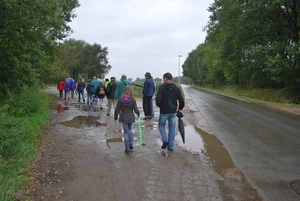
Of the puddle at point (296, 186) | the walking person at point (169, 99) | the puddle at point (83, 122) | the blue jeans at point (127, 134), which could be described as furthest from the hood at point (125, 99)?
the puddle at point (296, 186)

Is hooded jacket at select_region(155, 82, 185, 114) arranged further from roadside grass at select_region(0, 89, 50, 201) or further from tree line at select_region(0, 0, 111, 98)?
tree line at select_region(0, 0, 111, 98)

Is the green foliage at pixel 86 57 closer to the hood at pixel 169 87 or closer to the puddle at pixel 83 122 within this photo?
the puddle at pixel 83 122

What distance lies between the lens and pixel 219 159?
5.67 metres

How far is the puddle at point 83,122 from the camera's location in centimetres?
904

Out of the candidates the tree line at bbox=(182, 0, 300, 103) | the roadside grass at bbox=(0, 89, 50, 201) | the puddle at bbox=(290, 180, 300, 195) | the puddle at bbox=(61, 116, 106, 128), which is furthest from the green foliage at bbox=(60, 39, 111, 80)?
the puddle at bbox=(290, 180, 300, 195)

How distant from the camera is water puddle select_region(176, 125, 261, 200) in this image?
13.4 ft

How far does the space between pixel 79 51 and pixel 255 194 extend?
66500 millimetres

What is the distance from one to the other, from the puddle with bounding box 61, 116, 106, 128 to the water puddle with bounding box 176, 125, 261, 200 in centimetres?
344

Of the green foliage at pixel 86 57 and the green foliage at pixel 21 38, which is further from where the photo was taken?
the green foliage at pixel 86 57

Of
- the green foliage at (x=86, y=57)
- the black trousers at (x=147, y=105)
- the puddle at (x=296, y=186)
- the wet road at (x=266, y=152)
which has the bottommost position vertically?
the puddle at (x=296, y=186)

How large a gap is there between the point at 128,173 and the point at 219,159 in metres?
2.27

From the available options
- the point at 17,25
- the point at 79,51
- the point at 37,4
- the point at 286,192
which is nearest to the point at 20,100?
the point at 17,25

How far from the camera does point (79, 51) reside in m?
65.4

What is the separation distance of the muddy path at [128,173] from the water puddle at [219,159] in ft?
0.05
